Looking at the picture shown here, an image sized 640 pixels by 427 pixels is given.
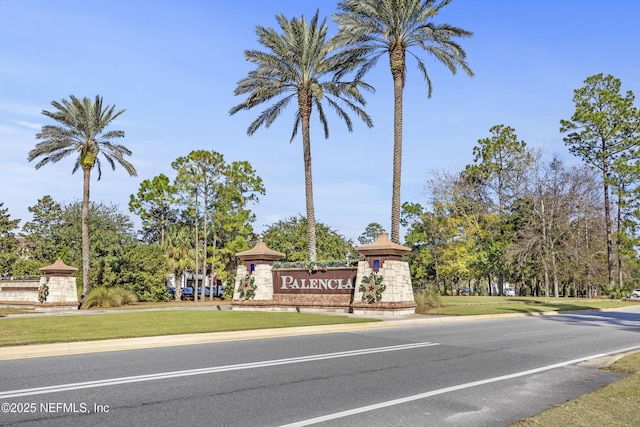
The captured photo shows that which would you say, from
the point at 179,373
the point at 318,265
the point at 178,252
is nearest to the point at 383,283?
the point at 318,265

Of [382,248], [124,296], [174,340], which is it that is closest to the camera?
[174,340]

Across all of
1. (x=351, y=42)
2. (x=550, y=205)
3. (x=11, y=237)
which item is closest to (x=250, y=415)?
(x=351, y=42)

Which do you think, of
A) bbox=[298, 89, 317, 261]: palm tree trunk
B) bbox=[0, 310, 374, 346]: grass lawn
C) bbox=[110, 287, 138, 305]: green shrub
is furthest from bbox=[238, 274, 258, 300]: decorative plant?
bbox=[110, 287, 138, 305]: green shrub

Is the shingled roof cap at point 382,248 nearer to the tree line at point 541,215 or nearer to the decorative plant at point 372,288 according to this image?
the decorative plant at point 372,288

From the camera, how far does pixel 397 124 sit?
28.3m

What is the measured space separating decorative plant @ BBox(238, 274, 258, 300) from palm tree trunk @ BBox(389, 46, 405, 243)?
774cm

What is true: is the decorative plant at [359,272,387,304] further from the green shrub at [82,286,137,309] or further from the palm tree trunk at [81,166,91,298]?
the palm tree trunk at [81,166,91,298]

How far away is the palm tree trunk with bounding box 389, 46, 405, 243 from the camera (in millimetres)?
27125

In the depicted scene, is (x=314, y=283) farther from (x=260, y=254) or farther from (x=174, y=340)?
(x=174, y=340)

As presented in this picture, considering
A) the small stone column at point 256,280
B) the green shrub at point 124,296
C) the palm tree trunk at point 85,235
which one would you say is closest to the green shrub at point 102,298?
the green shrub at point 124,296

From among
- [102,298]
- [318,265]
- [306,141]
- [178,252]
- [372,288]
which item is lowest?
[102,298]

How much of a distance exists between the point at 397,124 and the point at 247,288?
12.1 metres

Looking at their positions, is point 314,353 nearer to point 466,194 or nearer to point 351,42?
point 351,42

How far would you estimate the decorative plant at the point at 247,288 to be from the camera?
26.1 meters
